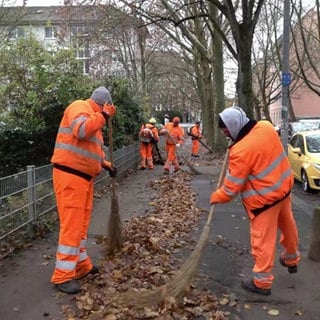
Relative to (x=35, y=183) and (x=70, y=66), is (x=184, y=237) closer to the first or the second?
(x=35, y=183)

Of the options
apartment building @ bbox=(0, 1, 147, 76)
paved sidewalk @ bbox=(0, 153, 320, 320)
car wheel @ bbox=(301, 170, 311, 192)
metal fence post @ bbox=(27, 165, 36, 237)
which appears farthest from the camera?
apartment building @ bbox=(0, 1, 147, 76)

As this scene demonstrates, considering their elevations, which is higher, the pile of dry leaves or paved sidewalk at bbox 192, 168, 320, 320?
the pile of dry leaves

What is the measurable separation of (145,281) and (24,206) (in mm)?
2206

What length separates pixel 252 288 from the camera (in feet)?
16.2

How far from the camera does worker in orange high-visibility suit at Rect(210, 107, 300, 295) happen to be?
15.6 feet

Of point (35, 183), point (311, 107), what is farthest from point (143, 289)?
point (311, 107)

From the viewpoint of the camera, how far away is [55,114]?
11.8 metres

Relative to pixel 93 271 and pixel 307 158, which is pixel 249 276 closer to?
pixel 93 271

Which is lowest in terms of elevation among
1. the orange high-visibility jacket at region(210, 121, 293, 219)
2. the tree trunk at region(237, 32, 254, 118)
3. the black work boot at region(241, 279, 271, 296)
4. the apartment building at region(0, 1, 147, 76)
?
the black work boot at region(241, 279, 271, 296)

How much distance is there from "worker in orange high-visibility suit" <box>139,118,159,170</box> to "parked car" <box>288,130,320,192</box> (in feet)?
13.6

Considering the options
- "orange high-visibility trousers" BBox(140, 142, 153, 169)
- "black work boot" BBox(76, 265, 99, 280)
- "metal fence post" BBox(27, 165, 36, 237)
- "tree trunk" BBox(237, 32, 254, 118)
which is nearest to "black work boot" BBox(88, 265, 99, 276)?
"black work boot" BBox(76, 265, 99, 280)

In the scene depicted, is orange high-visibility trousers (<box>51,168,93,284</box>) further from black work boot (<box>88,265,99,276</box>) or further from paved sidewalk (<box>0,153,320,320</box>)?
black work boot (<box>88,265,99,276</box>)

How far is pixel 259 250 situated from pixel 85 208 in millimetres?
1716

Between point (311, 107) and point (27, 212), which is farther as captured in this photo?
point (311, 107)
